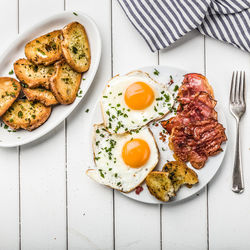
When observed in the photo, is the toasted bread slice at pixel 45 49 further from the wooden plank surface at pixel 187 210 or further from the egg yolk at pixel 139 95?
the wooden plank surface at pixel 187 210

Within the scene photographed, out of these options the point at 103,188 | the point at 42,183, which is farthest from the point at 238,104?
the point at 42,183

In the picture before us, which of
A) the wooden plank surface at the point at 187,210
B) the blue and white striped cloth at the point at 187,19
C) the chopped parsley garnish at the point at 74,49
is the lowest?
the wooden plank surface at the point at 187,210

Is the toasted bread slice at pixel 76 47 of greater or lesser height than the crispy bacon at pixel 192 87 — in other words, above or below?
above

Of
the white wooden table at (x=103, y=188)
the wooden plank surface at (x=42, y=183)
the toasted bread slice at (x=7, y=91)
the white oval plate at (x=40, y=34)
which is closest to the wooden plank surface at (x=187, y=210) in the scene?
the white wooden table at (x=103, y=188)

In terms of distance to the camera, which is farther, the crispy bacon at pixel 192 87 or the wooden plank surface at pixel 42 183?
the wooden plank surface at pixel 42 183

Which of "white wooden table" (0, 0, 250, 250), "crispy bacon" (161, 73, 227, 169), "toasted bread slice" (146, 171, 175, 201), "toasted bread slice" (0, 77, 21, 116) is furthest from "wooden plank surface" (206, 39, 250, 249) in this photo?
"toasted bread slice" (0, 77, 21, 116)

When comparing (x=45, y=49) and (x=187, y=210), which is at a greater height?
(x=45, y=49)

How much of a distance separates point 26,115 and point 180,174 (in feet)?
2.78

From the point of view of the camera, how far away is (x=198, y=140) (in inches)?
69.0

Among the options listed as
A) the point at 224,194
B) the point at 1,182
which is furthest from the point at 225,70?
the point at 1,182

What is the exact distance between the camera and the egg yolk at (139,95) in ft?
5.74

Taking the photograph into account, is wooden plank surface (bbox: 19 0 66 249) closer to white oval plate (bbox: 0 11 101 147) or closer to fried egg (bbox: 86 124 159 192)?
white oval plate (bbox: 0 11 101 147)

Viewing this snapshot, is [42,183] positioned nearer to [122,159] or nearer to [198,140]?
[122,159]

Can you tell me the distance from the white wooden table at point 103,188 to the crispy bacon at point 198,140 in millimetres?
134
